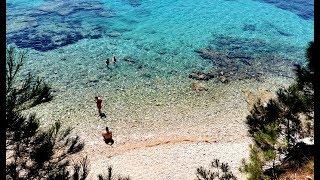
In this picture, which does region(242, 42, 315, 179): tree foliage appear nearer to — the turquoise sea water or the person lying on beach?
the person lying on beach

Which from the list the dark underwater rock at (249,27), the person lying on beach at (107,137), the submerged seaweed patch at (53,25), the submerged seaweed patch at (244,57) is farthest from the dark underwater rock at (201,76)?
the dark underwater rock at (249,27)

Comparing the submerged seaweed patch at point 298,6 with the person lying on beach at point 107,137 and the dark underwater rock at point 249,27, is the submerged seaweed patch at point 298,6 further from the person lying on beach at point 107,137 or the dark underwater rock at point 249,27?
the person lying on beach at point 107,137

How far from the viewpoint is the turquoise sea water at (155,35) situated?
4091cm

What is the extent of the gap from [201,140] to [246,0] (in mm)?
54620

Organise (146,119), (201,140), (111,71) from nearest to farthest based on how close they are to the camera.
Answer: (201,140) → (146,119) → (111,71)

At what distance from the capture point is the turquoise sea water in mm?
40906

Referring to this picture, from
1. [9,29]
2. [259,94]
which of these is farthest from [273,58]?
[9,29]

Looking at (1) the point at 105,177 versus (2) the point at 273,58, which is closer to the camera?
(1) the point at 105,177

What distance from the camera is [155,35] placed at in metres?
52.3

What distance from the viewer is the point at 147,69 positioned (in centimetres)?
3997

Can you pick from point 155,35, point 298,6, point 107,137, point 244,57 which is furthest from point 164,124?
point 298,6

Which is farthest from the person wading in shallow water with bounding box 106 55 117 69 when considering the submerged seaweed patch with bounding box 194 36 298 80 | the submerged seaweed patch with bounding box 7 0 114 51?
the submerged seaweed patch with bounding box 194 36 298 80

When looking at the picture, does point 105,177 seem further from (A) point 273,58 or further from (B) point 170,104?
(A) point 273,58

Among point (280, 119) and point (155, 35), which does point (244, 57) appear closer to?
point (155, 35)
